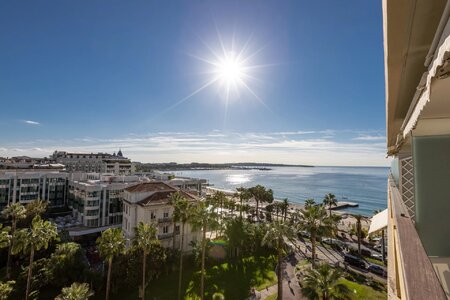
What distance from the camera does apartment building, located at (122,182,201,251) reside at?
31734 millimetres

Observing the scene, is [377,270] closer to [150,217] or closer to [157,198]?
[150,217]

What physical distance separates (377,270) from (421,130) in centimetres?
3258

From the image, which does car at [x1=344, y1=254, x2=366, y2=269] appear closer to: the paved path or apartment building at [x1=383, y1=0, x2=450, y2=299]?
the paved path

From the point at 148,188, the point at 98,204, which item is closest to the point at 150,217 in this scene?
the point at 148,188

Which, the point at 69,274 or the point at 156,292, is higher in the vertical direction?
the point at 69,274

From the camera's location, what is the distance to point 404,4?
7.43ft

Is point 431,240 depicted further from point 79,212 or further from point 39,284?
point 79,212

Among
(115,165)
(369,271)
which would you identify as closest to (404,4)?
(369,271)

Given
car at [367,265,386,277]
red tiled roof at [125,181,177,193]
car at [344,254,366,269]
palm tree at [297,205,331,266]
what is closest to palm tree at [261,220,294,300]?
palm tree at [297,205,331,266]

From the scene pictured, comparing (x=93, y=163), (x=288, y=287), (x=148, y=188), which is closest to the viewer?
(x=288, y=287)

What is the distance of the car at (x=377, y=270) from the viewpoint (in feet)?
97.4

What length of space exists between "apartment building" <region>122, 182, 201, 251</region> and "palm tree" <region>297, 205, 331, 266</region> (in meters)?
15.5

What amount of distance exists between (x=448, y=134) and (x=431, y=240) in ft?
6.81

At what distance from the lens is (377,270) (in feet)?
99.0
